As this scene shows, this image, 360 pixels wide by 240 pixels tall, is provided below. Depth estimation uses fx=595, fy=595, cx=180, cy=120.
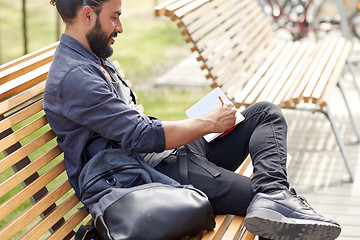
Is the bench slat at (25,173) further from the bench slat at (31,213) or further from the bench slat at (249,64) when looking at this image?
the bench slat at (249,64)

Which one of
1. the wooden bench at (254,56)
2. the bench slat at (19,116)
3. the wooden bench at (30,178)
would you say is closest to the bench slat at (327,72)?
the wooden bench at (254,56)

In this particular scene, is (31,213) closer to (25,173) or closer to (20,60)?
(25,173)

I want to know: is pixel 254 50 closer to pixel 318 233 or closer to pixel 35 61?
pixel 35 61

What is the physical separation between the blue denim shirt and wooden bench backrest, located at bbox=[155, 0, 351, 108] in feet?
5.27

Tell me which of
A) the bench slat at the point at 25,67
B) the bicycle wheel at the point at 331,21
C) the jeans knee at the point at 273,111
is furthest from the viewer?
the bicycle wheel at the point at 331,21

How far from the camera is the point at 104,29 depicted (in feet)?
8.49

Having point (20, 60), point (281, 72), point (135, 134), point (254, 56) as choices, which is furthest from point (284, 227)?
point (254, 56)

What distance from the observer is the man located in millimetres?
2408

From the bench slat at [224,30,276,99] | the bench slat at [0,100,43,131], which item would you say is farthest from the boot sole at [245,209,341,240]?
the bench slat at [224,30,276,99]

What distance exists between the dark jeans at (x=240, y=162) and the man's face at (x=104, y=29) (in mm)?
604

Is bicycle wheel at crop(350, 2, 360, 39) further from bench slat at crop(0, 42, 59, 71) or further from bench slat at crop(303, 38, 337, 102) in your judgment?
bench slat at crop(0, 42, 59, 71)

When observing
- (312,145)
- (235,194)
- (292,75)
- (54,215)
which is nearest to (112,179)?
(54,215)

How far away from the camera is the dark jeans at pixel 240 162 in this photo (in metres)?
2.66

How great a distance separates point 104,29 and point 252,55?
2.75 m
